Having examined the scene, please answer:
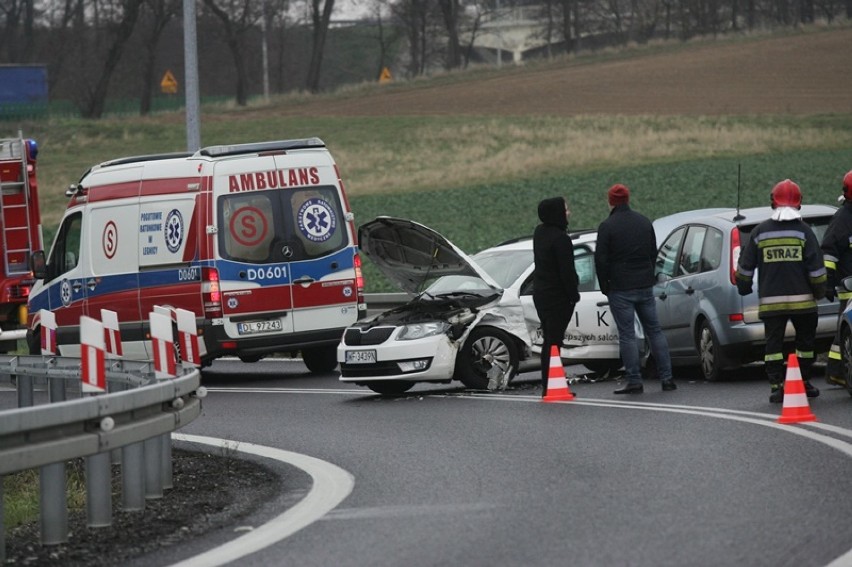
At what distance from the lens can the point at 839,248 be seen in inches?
535

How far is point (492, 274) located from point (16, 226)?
323 inches

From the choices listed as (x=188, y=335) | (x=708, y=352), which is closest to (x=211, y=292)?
(x=708, y=352)

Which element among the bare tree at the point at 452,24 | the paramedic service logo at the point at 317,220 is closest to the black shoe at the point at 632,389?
the paramedic service logo at the point at 317,220

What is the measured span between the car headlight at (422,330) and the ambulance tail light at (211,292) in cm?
318

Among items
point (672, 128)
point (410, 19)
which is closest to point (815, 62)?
point (672, 128)

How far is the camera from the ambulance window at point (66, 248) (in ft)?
62.4

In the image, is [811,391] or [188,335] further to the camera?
[811,391]

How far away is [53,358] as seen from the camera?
36.0 feet

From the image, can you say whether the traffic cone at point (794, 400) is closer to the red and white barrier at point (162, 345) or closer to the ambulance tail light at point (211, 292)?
the red and white barrier at point (162, 345)

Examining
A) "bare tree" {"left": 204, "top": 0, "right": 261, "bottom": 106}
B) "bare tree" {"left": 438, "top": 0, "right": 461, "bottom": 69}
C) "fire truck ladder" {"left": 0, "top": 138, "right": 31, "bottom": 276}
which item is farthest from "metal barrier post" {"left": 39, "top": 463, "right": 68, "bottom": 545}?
"bare tree" {"left": 438, "top": 0, "right": 461, "bottom": 69}

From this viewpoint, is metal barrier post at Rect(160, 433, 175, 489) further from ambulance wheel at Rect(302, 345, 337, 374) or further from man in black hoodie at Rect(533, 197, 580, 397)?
ambulance wheel at Rect(302, 345, 337, 374)

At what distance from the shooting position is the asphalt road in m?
7.01

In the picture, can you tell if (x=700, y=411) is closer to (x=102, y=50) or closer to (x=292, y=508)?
(x=292, y=508)

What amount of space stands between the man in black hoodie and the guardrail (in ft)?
16.6
